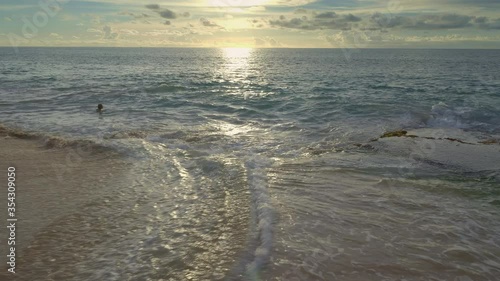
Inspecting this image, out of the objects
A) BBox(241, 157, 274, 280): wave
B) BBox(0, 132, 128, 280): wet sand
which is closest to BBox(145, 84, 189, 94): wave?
BBox(0, 132, 128, 280): wet sand

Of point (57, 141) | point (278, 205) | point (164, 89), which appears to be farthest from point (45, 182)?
point (164, 89)

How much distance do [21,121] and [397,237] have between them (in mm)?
16101

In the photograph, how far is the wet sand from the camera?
237 inches

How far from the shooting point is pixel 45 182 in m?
8.55

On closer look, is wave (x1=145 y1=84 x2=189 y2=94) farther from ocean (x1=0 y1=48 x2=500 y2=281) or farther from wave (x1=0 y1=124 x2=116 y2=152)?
wave (x1=0 y1=124 x2=116 y2=152)

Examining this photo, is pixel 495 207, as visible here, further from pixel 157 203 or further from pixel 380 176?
pixel 157 203

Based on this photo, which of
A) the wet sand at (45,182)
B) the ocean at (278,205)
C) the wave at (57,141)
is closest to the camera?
the ocean at (278,205)

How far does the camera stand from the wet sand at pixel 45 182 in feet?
19.7

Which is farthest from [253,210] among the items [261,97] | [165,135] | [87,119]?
[261,97]

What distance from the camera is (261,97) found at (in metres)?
27.3

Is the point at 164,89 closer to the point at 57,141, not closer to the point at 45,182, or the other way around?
the point at 57,141

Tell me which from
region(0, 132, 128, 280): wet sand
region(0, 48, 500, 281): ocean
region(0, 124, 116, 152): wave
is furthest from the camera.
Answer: region(0, 124, 116, 152): wave

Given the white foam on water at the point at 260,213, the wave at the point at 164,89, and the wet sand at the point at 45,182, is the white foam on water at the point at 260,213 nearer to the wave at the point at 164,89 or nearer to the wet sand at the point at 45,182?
the wet sand at the point at 45,182

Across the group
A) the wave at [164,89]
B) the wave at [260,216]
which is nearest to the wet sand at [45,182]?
the wave at [260,216]
